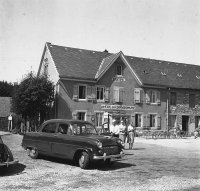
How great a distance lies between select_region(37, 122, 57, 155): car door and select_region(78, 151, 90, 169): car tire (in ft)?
4.80

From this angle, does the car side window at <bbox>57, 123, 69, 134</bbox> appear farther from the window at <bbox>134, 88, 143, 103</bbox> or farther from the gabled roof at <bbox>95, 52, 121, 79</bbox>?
the window at <bbox>134, 88, 143, 103</bbox>

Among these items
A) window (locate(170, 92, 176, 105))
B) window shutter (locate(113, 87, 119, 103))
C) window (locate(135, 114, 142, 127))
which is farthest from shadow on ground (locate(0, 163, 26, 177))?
window (locate(170, 92, 176, 105))

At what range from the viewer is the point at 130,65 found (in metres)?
34.2

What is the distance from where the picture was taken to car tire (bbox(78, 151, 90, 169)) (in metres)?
10.9

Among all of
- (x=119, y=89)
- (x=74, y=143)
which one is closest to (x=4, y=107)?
(x=119, y=89)

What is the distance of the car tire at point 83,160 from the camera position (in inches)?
427

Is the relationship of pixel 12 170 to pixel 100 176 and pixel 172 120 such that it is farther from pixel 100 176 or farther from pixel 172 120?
pixel 172 120

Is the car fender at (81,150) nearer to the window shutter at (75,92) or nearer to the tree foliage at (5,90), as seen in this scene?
the window shutter at (75,92)

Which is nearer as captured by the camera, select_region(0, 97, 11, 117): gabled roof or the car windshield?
the car windshield

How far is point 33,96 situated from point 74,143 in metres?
19.4

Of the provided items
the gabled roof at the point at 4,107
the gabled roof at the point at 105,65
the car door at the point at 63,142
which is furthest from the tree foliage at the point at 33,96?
the car door at the point at 63,142

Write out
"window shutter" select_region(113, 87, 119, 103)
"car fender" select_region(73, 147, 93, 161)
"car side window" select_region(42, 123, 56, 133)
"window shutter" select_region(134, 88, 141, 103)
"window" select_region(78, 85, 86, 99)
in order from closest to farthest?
"car fender" select_region(73, 147, 93, 161) < "car side window" select_region(42, 123, 56, 133) < "window" select_region(78, 85, 86, 99) < "window shutter" select_region(113, 87, 119, 103) < "window shutter" select_region(134, 88, 141, 103)

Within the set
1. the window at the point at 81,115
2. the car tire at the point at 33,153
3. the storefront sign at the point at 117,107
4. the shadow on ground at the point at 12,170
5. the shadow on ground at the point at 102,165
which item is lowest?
the shadow on ground at the point at 102,165

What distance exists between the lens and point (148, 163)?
12688 millimetres
